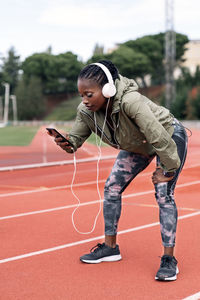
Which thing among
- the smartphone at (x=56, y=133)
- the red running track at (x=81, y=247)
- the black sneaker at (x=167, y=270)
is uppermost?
the smartphone at (x=56, y=133)

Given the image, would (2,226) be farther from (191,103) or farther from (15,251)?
(191,103)

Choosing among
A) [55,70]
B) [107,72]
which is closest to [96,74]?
[107,72]

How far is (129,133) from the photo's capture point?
3.75m

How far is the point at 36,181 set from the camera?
33.5 ft

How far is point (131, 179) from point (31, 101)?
283ft

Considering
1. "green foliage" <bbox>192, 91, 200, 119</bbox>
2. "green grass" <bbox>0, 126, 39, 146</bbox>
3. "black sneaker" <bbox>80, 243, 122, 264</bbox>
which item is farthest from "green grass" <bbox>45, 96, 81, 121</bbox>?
"black sneaker" <bbox>80, 243, 122, 264</bbox>

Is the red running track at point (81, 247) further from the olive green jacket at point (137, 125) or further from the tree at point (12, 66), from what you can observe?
the tree at point (12, 66)

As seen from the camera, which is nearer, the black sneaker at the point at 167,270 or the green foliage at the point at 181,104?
the black sneaker at the point at 167,270

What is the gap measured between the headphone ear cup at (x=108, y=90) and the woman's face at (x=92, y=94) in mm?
81

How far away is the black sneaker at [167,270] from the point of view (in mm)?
3877

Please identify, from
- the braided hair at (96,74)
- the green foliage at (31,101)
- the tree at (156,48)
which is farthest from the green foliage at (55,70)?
the braided hair at (96,74)

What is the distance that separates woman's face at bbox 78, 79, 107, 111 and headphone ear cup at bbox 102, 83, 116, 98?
8 centimetres

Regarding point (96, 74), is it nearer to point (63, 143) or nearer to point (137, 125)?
point (137, 125)

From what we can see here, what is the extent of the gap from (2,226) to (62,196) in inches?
90.0
